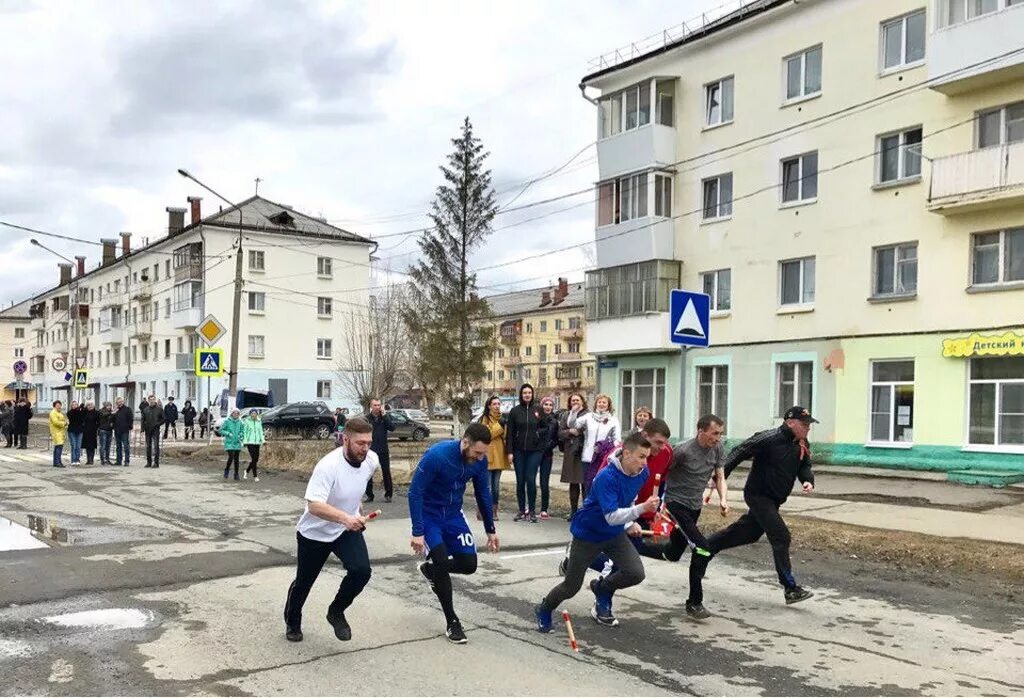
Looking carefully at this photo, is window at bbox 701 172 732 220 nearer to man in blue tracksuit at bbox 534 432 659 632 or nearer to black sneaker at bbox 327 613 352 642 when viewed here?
man in blue tracksuit at bbox 534 432 659 632

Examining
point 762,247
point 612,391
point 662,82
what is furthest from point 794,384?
point 662,82

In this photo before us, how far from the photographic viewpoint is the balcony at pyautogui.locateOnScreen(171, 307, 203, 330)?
2278 inches

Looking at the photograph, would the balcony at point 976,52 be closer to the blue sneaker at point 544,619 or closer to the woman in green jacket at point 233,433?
the woman in green jacket at point 233,433

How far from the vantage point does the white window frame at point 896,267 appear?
892 inches

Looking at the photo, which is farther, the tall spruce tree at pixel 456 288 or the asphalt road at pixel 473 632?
the tall spruce tree at pixel 456 288

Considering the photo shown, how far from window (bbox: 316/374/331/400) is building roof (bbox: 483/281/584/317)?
29.5m

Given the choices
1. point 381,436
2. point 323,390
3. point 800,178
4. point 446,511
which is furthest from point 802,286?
point 323,390

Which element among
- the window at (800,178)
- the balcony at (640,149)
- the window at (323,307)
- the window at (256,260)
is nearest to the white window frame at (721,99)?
the balcony at (640,149)

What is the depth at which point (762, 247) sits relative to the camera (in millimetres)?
26578

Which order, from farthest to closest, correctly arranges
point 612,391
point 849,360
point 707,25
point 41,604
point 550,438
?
point 612,391 → point 707,25 → point 849,360 → point 550,438 → point 41,604

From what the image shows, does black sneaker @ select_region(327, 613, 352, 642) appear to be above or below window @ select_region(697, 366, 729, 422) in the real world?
below

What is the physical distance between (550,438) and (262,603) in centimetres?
615

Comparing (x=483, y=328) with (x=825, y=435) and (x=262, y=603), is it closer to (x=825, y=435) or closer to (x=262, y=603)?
(x=825, y=435)

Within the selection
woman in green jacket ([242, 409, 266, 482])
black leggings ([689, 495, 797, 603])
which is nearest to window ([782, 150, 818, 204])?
woman in green jacket ([242, 409, 266, 482])
